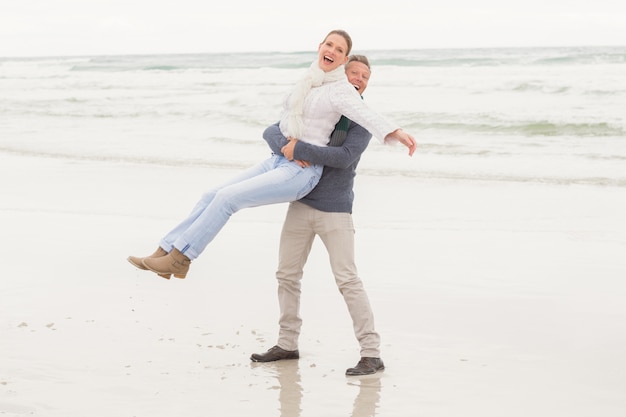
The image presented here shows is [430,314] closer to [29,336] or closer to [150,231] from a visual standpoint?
[29,336]

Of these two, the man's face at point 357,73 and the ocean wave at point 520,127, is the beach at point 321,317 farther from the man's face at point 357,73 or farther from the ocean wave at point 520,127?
the ocean wave at point 520,127

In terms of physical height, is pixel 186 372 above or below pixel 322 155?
below

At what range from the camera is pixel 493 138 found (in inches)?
712

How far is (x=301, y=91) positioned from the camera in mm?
4562

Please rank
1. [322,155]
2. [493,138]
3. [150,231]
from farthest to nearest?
[493,138], [150,231], [322,155]

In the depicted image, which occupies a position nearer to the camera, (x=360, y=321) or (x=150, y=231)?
(x=360, y=321)

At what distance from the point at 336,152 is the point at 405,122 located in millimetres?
16886

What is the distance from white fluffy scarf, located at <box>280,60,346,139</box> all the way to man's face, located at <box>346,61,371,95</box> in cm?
18

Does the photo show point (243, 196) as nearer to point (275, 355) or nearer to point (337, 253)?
point (337, 253)

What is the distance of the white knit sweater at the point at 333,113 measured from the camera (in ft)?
14.7

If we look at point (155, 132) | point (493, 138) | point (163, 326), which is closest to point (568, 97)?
point (493, 138)

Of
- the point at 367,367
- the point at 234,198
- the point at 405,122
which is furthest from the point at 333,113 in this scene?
the point at 405,122

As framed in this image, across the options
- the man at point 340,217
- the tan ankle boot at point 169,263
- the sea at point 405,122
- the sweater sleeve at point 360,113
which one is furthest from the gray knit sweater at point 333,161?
the sea at point 405,122

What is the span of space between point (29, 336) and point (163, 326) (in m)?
0.79
